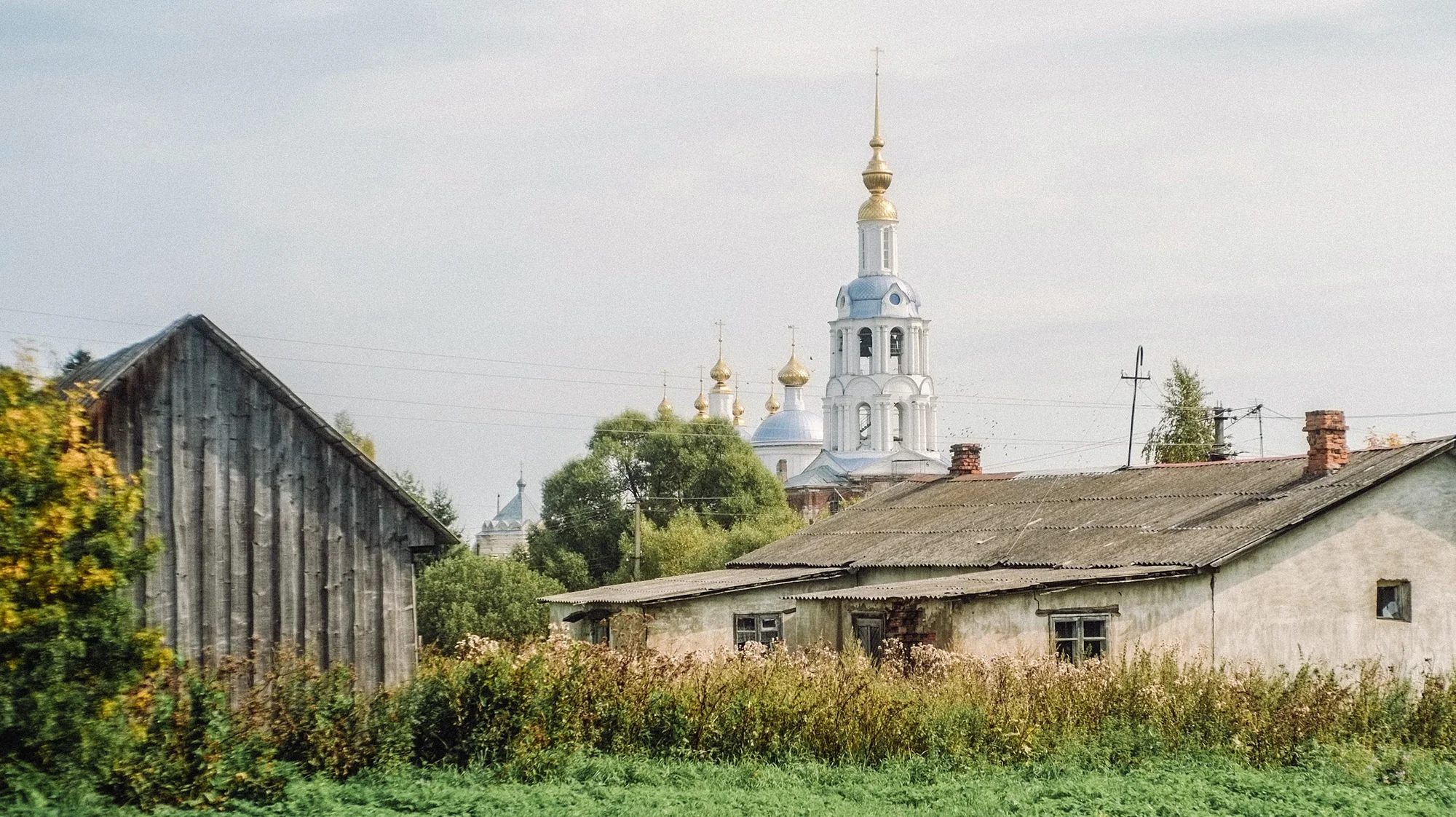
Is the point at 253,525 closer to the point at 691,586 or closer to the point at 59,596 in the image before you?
the point at 59,596

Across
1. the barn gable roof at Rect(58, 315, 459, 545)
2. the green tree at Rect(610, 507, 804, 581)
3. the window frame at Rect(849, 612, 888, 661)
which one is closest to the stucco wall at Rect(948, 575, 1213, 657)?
the window frame at Rect(849, 612, 888, 661)

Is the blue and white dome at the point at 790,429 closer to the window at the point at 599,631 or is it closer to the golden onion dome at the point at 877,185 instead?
the golden onion dome at the point at 877,185

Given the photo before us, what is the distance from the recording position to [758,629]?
2625 cm

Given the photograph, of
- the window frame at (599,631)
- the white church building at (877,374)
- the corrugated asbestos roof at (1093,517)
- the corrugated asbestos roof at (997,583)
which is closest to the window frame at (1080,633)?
the corrugated asbestos roof at (997,583)

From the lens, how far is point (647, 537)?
188 feet

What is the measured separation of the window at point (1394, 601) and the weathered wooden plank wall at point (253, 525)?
14.0 m

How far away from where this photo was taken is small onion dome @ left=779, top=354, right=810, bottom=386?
108562 mm

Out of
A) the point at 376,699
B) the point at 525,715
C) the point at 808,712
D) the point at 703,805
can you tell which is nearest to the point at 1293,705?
the point at 808,712

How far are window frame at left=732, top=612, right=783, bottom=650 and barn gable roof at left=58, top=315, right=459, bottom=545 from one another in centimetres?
866

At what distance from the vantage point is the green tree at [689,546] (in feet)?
180

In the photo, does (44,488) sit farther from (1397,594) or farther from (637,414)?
(637,414)

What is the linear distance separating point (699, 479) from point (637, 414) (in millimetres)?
4412

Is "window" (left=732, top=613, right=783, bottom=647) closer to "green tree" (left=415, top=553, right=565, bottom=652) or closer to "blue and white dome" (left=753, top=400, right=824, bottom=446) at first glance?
"green tree" (left=415, top=553, right=565, bottom=652)

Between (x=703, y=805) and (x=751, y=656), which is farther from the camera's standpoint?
(x=751, y=656)
